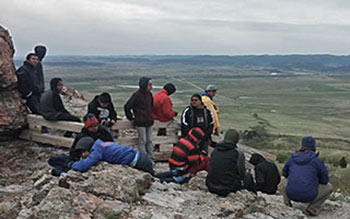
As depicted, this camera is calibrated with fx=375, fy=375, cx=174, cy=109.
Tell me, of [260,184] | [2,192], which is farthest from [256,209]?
[2,192]

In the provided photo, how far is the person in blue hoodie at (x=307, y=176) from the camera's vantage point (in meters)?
6.53

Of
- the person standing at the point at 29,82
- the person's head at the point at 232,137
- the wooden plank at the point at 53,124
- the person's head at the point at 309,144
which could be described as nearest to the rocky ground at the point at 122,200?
the person's head at the point at 232,137

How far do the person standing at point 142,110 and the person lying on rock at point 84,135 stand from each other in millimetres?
1441

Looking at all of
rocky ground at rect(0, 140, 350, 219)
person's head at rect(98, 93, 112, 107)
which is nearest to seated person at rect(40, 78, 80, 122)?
person's head at rect(98, 93, 112, 107)

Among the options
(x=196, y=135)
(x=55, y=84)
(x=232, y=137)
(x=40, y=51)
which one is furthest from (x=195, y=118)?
(x=40, y=51)

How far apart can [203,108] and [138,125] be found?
60.9 inches

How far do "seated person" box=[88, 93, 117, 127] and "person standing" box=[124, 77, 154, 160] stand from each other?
36 cm

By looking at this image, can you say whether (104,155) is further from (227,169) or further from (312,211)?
(312,211)

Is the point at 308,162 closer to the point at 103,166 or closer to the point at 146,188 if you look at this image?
the point at 146,188

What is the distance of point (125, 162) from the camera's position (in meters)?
6.47

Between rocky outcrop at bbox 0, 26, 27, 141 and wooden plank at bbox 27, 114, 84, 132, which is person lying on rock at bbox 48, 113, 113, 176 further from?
rocky outcrop at bbox 0, 26, 27, 141

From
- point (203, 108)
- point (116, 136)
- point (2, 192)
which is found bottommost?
point (2, 192)

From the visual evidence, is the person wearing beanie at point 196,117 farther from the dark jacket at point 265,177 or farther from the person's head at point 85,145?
the person's head at point 85,145

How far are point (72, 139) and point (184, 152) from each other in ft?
10.6
